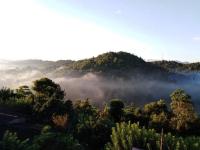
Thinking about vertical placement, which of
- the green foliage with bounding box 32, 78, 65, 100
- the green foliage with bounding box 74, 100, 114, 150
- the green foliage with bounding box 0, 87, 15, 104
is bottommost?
the green foliage with bounding box 74, 100, 114, 150

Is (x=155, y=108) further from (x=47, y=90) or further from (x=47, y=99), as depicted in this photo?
Result: (x=47, y=99)

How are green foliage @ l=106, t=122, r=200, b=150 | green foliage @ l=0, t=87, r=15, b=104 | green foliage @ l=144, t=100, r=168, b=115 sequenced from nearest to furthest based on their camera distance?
green foliage @ l=106, t=122, r=200, b=150 → green foliage @ l=0, t=87, r=15, b=104 → green foliage @ l=144, t=100, r=168, b=115

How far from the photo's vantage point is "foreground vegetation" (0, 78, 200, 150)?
4300 centimetres

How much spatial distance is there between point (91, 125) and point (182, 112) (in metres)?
22.0

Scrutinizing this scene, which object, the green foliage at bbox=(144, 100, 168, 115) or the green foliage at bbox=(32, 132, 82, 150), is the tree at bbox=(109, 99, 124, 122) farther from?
the green foliage at bbox=(32, 132, 82, 150)

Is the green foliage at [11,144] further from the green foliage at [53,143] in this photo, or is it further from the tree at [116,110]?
the tree at [116,110]

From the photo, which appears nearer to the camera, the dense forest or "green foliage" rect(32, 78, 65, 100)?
the dense forest

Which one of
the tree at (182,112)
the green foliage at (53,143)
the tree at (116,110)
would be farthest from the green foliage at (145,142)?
the tree at (116,110)

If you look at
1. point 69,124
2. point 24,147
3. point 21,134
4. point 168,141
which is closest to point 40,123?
point 69,124

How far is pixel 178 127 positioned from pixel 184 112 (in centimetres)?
442

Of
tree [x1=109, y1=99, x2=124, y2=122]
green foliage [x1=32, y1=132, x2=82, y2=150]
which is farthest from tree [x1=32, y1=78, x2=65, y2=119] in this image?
green foliage [x1=32, y1=132, x2=82, y2=150]

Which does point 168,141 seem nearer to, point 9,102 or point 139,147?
point 139,147

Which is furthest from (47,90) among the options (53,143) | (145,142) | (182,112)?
(145,142)

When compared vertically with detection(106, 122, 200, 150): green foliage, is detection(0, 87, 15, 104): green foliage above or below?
above
